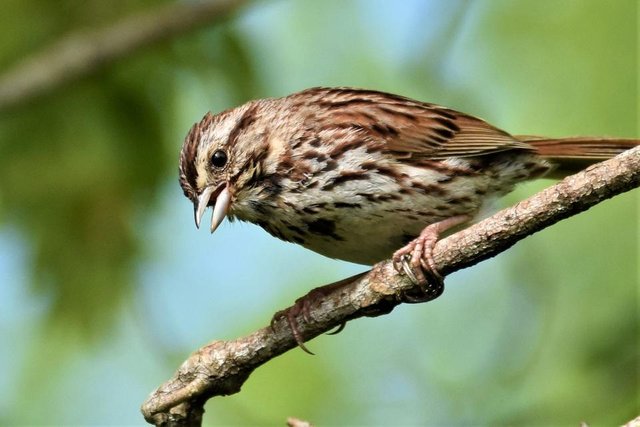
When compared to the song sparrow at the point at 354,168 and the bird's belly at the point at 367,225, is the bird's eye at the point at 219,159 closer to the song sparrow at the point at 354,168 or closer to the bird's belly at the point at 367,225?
the song sparrow at the point at 354,168

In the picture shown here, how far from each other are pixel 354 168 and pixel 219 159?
653mm

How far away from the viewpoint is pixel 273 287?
26.9 ft

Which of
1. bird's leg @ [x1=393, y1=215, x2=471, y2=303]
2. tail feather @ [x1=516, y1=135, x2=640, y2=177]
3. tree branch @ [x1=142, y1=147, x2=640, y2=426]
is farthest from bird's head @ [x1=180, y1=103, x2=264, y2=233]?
tail feather @ [x1=516, y1=135, x2=640, y2=177]

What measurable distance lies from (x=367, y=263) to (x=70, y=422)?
3272 millimetres

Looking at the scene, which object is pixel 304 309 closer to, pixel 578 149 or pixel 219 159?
pixel 219 159

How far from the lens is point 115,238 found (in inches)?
248

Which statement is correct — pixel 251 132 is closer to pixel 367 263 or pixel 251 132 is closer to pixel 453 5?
pixel 367 263

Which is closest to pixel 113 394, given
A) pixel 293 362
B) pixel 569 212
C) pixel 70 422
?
pixel 70 422

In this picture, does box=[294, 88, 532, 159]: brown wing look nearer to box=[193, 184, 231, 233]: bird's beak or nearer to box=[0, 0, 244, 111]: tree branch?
box=[193, 184, 231, 233]: bird's beak

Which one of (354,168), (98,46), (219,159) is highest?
(98,46)

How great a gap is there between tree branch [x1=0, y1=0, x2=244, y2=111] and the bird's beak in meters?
1.35

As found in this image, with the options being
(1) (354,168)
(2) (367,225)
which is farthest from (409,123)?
(2) (367,225)

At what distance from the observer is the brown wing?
18.2ft

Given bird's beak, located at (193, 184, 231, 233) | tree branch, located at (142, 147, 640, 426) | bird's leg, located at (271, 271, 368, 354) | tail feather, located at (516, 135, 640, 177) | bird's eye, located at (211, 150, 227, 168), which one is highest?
bird's eye, located at (211, 150, 227, 168)
